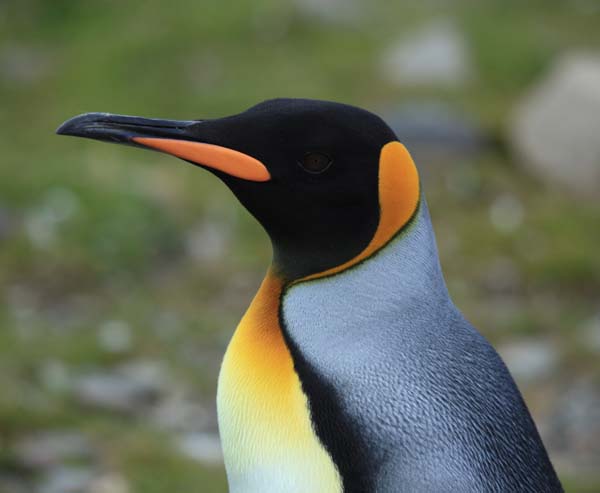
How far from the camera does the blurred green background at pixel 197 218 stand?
4.40 metres

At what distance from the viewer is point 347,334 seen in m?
2.00

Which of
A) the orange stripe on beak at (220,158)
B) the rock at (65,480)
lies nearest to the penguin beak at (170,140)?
the orange stripe on beak at (220,158)

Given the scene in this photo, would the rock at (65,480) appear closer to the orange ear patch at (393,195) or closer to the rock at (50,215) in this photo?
the orange ear patch at (393,195)

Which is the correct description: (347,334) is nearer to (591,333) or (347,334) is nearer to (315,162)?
(315,162)

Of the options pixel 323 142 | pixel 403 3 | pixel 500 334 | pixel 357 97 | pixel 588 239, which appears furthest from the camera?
pixel 403 3

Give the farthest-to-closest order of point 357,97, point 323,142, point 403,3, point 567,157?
1. point 403,3
2. point 357,97
3. point 567,157
4. point 323,142

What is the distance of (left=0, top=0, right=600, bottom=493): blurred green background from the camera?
440 cm

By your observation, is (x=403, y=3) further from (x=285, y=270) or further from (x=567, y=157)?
(x=285, y=270)

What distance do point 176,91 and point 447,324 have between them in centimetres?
698

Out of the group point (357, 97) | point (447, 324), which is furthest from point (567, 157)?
point (447, 324)

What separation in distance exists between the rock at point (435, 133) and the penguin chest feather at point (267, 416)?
5.23 m

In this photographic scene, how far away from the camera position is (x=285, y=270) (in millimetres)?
2088

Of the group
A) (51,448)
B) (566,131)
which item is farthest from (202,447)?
(566,131)

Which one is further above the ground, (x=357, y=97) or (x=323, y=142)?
(x=357, y=97)
